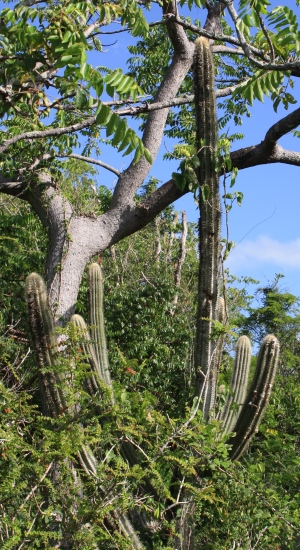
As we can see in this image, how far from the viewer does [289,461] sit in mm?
5699

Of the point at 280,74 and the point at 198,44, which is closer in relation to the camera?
the point at 280,74

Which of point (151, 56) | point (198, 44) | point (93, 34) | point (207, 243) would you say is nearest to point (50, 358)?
point (207, 243)

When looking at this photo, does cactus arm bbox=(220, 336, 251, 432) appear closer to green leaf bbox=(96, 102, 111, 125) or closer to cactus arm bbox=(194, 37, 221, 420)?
cactus arm bbox=(194, 37, 221, 420)

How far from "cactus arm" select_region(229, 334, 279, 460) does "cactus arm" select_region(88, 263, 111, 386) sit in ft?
4.13

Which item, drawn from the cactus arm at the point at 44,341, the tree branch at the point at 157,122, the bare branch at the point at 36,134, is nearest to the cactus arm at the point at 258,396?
the cactus arm at the point at 44,341

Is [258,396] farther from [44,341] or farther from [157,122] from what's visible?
[157,122]

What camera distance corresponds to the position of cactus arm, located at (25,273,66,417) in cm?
457

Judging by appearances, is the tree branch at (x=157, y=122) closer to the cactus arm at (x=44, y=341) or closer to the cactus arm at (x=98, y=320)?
the cactus arm at (x=98, y=320)

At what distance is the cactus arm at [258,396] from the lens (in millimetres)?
5594

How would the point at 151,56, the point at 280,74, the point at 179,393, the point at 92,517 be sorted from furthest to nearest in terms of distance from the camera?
the point at 151,56 < the point at 179,393 < the point at 280,74 < the point at 92,517

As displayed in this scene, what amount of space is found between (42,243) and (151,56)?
3.70 meters

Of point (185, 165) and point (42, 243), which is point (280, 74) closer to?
point (185, 165)

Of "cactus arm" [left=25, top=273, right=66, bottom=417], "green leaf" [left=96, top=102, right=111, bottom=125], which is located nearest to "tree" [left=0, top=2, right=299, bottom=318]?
"green leaf" [left=96, top=102, right=111, bottom=125]

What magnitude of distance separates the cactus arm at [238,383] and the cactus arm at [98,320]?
→ 111cm
